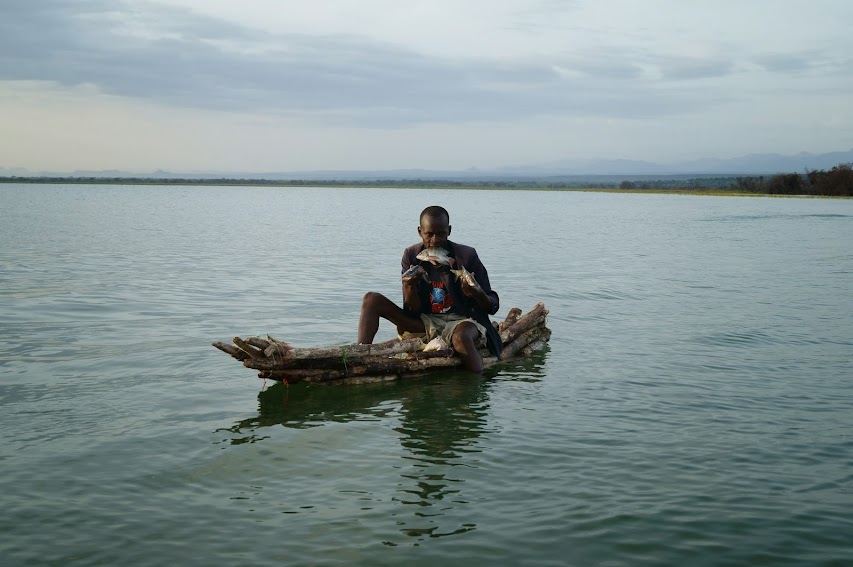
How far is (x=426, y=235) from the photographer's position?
8438 mm

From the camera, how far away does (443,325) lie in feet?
29.2

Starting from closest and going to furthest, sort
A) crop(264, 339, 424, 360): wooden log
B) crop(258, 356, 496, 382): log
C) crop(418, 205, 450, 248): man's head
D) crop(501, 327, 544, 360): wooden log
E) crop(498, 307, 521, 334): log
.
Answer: crop(264, 339, 424, 360): wooden log → crop(258, 356, 496, 382): log → crop(418, 205, 450, 248): man's head → crop(501, 327, 544, 360): wooden log → crop(498, 307, 521, 334): log

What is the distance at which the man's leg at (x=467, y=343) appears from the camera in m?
8.66

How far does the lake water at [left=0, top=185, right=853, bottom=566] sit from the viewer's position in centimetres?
489

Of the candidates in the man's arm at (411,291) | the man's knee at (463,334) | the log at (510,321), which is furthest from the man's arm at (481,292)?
the log at (510,321)

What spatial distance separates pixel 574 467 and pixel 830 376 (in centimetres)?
454

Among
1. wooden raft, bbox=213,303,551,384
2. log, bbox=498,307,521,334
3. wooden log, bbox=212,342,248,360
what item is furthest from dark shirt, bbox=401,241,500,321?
wooden log, bbox=212,342,248,360

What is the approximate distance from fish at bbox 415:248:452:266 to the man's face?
0.17ft

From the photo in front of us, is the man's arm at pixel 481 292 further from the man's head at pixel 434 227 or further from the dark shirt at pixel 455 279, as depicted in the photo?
the man's head at pixel 434 227

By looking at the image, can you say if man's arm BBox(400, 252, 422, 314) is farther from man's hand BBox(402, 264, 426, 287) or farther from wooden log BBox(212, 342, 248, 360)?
wooden log BBox(212, 342, 248, 360)

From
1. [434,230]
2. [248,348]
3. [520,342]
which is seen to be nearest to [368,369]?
[248,348]

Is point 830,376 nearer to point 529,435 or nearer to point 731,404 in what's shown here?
point 731,404

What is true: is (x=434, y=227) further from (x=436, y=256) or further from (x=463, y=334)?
(x=463, y=334)

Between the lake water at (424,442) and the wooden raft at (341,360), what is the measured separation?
7.6 inches
